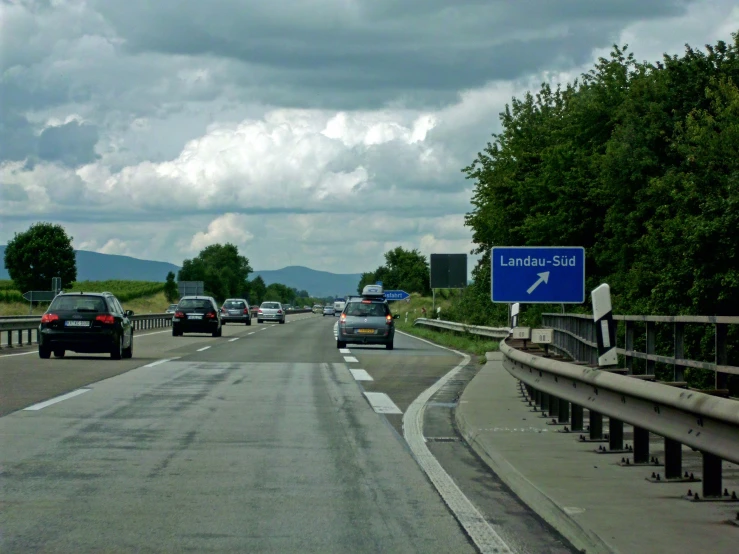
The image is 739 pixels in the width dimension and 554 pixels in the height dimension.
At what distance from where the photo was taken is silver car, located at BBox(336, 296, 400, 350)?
108ft

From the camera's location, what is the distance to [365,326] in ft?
108

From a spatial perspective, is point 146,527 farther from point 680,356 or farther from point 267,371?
point 267,371

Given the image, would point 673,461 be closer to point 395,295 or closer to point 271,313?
point 271,313

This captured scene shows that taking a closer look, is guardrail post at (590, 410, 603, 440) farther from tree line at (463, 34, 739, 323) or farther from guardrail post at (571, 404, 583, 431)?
tree line at (463, 34, 739, 323)

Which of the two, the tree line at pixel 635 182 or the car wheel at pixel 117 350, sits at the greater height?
the tree line at pixel 635 182

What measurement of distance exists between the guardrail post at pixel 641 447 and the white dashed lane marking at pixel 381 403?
16.6 feet

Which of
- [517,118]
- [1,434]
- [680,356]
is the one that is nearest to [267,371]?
[1,434]

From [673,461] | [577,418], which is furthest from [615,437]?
[673,461]

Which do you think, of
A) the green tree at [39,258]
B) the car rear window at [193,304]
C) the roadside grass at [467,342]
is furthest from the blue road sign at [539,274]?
the green tree at [39,258]

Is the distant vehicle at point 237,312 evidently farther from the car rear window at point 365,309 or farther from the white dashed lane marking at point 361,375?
the white dashed lane marking at point 361,375

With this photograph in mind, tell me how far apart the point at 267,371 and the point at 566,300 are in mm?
6493

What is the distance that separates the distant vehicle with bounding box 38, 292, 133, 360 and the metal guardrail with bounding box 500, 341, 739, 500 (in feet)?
48.9

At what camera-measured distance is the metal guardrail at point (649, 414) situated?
19.6 feet

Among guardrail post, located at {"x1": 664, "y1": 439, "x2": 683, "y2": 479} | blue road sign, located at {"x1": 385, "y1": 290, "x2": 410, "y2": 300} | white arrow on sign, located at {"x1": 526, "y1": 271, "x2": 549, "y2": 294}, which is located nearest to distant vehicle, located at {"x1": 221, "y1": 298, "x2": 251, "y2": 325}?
blue road sign, located at {"x1": 385, "y1": 290, "x2": 410, "y2": 300}
